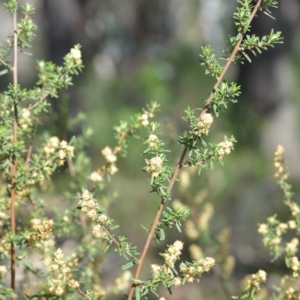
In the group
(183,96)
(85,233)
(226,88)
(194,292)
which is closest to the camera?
(226,88)

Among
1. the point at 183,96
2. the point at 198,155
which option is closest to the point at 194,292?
the point at 198,155

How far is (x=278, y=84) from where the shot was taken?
5.02 m

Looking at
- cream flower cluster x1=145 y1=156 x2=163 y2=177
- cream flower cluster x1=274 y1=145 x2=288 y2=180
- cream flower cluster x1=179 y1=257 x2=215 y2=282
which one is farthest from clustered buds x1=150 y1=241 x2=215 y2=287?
cream flower cluster x1=274 y1=145 x2=288 y2=180

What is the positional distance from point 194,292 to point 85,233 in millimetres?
1443

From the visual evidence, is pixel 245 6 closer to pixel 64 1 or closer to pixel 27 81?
pixel 64 1

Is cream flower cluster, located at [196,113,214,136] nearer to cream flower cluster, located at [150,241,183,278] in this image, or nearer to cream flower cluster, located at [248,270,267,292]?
cream flower cluster, located at [150,241,183,278]

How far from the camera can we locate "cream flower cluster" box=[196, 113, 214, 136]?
90 cm

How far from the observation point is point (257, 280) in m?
1.05

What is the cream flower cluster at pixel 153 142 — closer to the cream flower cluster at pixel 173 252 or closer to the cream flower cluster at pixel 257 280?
the cream flower cluster at pixel 173 252

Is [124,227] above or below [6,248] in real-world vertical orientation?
above

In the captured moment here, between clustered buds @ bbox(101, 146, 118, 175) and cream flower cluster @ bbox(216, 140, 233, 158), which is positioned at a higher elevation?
clustered buds @ bbox(101, 146, 118, 175)

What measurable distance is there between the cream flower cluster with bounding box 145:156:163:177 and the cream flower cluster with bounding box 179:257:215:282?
148 millimetres

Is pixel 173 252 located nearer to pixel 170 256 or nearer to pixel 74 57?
pixel 170 256

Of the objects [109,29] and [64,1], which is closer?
[64,1]
